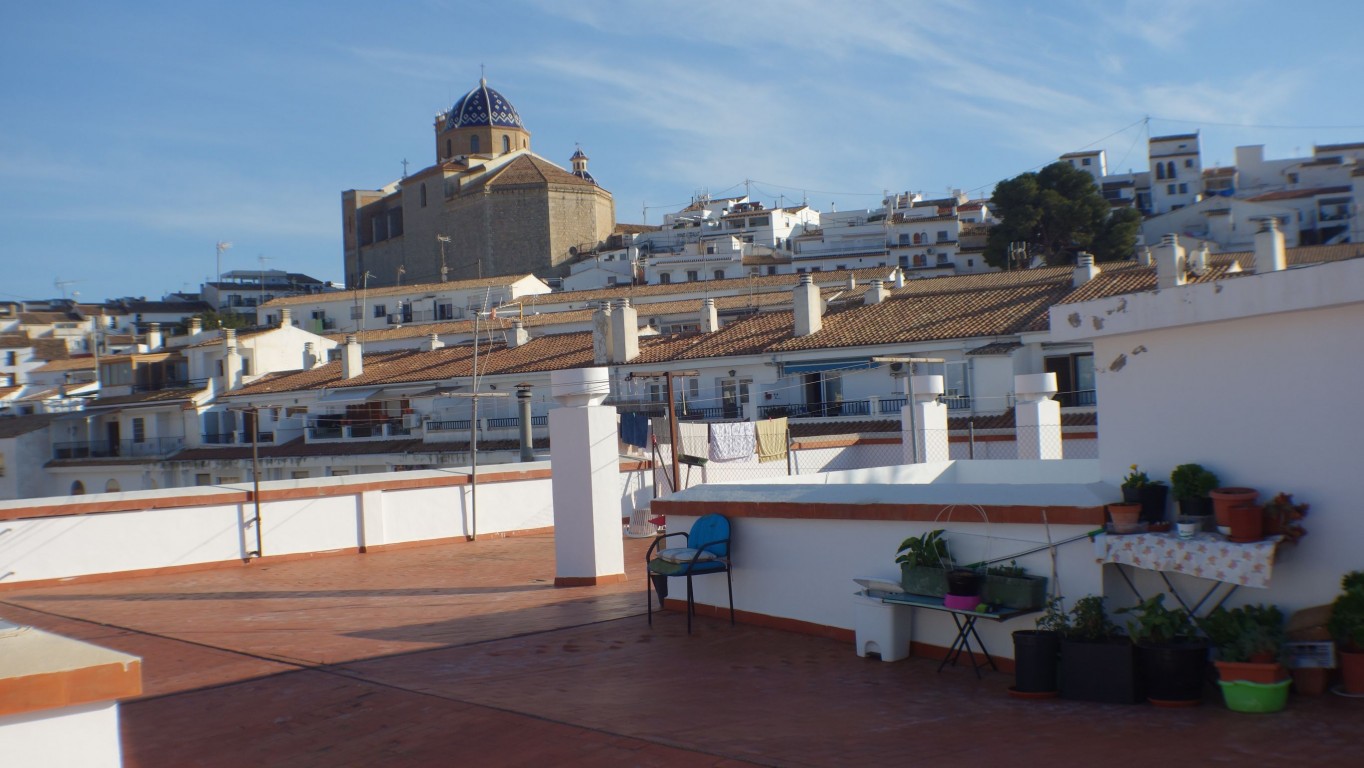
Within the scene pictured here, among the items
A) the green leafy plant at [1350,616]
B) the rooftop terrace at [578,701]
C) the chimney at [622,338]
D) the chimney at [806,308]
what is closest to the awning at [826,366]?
the chimney at [806,308]

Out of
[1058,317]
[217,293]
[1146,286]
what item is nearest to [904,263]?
[1146,286]

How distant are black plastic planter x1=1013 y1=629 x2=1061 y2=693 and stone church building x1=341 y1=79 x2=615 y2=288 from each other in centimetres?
7768

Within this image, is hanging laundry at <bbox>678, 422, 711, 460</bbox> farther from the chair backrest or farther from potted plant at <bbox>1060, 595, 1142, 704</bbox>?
potted plant at <bbox>1060, 595, 1142, 704</bbox>

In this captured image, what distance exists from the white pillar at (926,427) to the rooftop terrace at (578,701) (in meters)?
9.74

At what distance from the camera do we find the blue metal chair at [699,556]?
29.6 feet

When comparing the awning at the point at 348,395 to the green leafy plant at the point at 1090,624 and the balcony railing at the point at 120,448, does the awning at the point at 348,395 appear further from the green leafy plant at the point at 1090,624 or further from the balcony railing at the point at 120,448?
the green leafy plant at the point at 1090,624

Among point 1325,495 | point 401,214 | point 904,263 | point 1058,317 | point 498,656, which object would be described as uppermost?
point 401,214

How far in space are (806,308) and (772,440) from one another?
15.9m

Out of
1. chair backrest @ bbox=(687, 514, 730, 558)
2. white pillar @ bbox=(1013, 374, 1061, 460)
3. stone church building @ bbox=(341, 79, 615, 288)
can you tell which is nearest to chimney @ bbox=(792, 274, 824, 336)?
white pillar @ bbox=(1013, 374, 1061, 460)

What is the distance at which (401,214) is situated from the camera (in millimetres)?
96375

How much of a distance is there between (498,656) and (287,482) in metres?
8.24

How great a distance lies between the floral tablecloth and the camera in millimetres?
6141

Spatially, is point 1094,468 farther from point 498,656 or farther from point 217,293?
point 217,293

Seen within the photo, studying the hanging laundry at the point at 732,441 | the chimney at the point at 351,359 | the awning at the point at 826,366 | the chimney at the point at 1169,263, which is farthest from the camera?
the chimney at the point at 351,359
